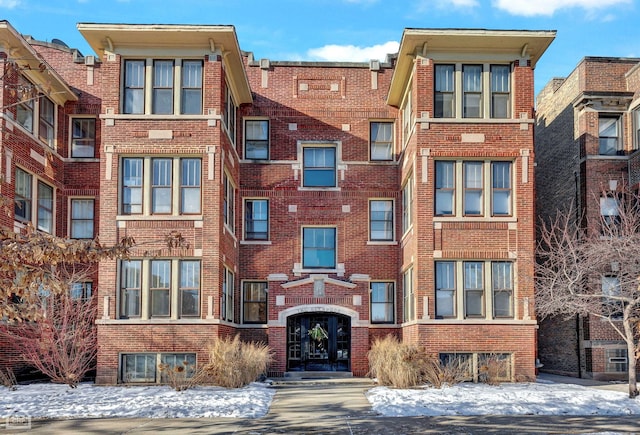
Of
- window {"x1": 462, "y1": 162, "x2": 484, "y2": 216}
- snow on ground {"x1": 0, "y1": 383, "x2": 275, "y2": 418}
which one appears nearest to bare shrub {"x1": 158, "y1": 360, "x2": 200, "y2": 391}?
snow on ground {"x1": 0, "y1": 383, "x2": 275, "y2": 418}

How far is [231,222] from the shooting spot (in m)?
24.0

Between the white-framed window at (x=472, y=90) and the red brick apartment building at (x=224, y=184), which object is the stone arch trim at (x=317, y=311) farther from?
the white-framed window at (x=472, y=90)

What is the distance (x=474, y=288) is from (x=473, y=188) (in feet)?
10.3

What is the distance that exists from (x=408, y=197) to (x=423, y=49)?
16.6ft

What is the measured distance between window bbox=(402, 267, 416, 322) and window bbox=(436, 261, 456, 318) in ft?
2.84

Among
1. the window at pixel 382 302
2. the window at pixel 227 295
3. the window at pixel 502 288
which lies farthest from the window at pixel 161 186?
the window at pixel 502 288

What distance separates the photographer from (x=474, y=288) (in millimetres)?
21047

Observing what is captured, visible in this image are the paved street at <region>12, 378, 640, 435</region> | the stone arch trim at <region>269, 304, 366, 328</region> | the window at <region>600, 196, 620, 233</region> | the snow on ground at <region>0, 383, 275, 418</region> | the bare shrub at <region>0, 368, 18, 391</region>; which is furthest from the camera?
the stone arch trim at <region>269, 304, 366, 328</region>

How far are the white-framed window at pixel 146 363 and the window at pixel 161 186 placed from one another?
4392 millimetres

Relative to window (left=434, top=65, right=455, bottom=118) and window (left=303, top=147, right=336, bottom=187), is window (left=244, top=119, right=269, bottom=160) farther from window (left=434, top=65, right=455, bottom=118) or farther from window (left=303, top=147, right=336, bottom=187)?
window (left=434, top=65, right=455, bottom=118)

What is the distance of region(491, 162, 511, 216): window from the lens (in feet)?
69.8

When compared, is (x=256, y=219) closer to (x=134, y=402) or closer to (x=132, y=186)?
(x=132, y=186)

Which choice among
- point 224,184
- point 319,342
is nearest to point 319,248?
point 319,342

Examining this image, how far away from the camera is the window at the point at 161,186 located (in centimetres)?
2102
